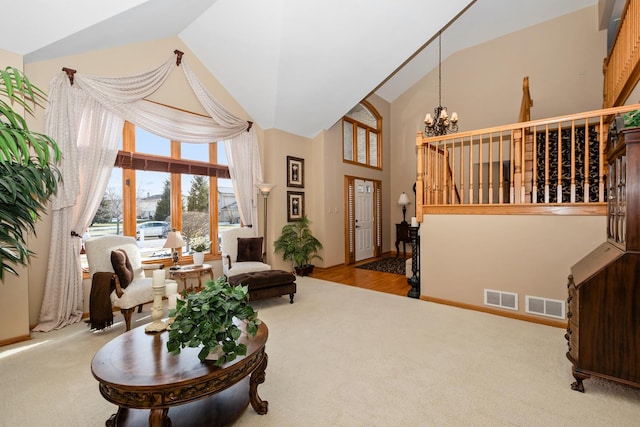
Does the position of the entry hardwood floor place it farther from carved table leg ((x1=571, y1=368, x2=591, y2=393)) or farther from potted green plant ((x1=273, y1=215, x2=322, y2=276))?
carved table leg ((x1=571, y1=368, x2=591, y2=393))

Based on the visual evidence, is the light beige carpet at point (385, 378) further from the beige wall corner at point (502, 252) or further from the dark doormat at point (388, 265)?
the dark doormat at point (388, 265)

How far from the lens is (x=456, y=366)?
2.43 meters

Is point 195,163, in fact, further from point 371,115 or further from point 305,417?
point 371,115

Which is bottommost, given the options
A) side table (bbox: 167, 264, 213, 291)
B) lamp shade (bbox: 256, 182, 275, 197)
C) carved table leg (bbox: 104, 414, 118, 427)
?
carved table leg (bbox: 104, 414, 118, 427)

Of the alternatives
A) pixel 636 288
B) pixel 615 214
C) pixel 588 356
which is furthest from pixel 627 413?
pixel 615 214

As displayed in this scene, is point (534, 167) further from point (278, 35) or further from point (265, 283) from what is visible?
point (278, 35)

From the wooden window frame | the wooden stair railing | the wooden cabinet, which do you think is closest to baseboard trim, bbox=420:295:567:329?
the wooden stair railing

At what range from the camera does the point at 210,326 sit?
159cm

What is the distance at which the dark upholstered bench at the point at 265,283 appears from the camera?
3.88 m

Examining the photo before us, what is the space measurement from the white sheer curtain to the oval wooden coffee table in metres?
2.10

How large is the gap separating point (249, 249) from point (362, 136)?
15.2 feet

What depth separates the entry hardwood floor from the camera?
192 inches

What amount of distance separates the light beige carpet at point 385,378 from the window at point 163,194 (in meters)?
1.34

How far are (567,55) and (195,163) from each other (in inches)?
303
